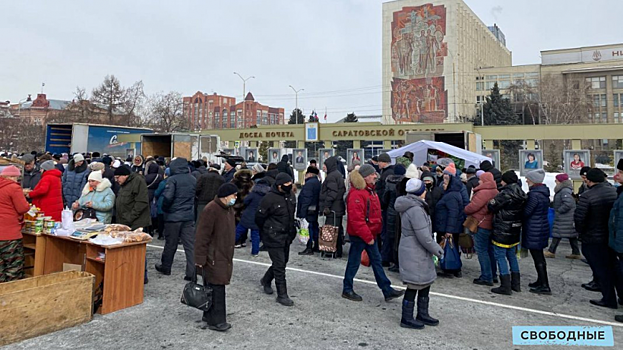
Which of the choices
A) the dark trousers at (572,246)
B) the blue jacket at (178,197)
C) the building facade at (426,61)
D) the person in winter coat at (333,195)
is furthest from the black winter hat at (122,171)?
the building facade at (426,61)

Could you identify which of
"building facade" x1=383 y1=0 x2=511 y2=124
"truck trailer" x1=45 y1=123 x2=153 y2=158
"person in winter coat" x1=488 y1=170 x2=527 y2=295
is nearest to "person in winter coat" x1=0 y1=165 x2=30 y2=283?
"person in winter coat" x1=488 y1=170 x2=527 y2=295

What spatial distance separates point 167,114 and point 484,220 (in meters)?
50.2

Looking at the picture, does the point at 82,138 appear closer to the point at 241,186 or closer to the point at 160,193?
the point at 160,193

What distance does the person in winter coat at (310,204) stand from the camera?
785 centimetres

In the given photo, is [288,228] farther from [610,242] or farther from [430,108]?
[430,108]

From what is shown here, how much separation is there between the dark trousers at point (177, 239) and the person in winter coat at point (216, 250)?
1.95m

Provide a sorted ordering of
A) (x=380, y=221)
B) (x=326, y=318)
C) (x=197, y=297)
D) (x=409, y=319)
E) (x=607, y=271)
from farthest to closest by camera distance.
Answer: (x=380, y=221), (x=607, y=271), (x=326, y=318), (x=409, y=319), (x=197, y=297)

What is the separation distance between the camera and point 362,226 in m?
5.04

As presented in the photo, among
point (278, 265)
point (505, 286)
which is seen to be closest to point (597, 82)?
point (505, 286)

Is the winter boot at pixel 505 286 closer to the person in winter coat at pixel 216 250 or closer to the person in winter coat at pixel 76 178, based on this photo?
the person in winter coat at pixel 216 250

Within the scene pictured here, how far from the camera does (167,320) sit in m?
4.47

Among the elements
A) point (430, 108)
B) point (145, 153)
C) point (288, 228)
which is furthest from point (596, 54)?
point (288, 228)

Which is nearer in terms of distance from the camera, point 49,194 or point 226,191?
point 226,191

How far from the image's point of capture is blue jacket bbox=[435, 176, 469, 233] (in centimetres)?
627
